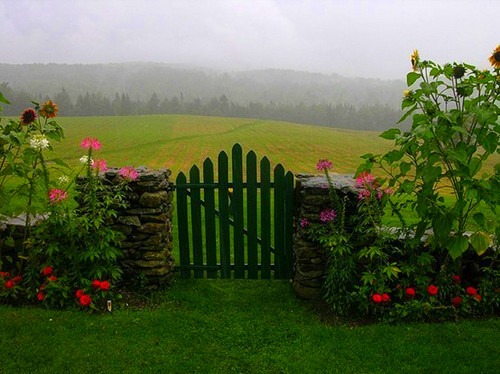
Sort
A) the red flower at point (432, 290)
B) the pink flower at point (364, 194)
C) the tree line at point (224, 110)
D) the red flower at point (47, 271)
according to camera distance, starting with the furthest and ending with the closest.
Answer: the tree line at point (224, 110) < the pink flower at point (364, 194) < the red flower at point (47, 271) < the red flower at point (432, 290)

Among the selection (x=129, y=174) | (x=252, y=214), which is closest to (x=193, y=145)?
(x=252, y=214)

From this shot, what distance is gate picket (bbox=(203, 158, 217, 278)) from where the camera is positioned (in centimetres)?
550

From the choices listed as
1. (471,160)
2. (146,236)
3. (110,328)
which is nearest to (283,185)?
(146,236)

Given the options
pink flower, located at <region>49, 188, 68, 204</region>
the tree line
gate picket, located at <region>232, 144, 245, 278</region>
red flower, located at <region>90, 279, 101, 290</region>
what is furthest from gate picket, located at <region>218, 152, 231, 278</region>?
the tree line

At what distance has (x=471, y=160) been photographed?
4133 millimetres

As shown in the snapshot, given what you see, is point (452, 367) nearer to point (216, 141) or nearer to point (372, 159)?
point (372, 159)

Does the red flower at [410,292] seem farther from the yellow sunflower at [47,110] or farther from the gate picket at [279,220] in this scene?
the yellow sunflower at [47,110]

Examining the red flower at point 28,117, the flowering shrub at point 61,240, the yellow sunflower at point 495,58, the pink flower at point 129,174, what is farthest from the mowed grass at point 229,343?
the yellow sunflower at point 495,58

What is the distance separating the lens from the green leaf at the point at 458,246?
12.6 feet

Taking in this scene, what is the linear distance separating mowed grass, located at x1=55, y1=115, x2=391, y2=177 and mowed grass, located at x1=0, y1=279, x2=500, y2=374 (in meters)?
21.2

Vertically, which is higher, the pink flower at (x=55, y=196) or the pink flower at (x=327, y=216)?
the pink flower at (x=55, y=196)

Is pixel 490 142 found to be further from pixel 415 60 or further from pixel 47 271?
pixel 47 271

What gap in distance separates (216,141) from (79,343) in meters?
42.0

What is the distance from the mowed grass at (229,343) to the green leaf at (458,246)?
93 centimetres
